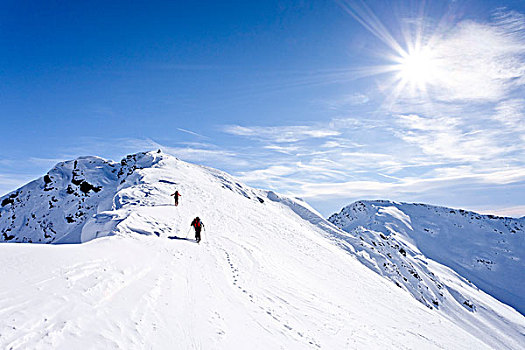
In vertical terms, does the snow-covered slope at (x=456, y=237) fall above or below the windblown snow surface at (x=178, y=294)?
above

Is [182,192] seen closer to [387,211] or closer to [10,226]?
[10,226]

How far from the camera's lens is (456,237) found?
10381 cm

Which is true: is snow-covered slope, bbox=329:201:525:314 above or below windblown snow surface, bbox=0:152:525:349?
above

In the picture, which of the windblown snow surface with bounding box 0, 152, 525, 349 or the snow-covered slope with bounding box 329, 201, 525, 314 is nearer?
the windblown snow surface with bounding box 0, 152, 525, 349

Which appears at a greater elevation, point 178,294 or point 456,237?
point 456,237

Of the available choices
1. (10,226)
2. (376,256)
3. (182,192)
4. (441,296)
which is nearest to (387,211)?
(441,296)

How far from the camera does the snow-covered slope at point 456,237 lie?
81.3m

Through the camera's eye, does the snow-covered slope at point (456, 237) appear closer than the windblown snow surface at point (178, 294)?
No

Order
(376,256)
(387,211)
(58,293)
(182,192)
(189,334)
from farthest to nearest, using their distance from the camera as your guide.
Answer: (387,211)
(376,256)
(182,192)
(58,293)
(189,334)

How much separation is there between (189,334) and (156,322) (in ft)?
2.41

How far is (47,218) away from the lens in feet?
187

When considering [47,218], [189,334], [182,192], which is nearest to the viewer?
[189,334]

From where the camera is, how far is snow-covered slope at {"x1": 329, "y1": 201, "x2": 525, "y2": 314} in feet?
267

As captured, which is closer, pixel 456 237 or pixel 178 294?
pixel 178 294
